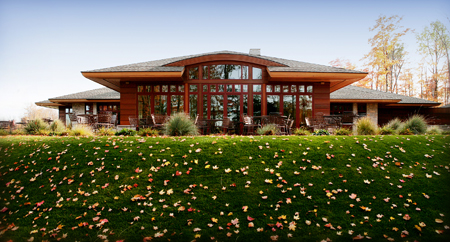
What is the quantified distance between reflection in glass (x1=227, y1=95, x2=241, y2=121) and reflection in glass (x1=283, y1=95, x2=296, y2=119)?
2.45 m

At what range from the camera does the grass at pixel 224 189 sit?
3.67 metres

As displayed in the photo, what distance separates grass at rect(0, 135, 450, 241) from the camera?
367 cm

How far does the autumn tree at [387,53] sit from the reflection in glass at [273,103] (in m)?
16.5

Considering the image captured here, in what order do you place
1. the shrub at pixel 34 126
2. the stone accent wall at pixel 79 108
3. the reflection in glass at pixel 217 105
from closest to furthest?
the shrub at pixel 34 126, the reflection in glass at pixel 217 105, the stone accent wall at pixel 79 108

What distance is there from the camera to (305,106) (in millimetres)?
12375

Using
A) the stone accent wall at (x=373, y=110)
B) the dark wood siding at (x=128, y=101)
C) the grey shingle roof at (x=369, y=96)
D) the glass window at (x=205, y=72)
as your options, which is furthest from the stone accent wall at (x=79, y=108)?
the stone accent wall at (x=373, y=110)

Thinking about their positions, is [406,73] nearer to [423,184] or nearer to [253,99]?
[253,99]

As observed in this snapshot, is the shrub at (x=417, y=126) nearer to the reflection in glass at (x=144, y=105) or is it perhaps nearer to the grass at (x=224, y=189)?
the grass at (x=224, y=189)

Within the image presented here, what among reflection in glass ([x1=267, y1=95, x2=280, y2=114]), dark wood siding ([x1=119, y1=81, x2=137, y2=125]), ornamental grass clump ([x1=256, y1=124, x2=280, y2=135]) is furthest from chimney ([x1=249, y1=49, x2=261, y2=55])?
ornamental grass clump ([x1=256, y1=124, x2=280, y2=135])

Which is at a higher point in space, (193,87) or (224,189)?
(193,87)

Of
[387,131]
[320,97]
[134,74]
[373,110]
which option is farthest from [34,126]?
[373,110]

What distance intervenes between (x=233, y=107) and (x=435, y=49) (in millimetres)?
16430

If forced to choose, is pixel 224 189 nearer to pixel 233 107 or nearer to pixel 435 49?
pixel 233 107

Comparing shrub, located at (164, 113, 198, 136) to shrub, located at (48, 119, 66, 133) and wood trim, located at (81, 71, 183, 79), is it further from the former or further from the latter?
shrub, located at (48, 119, 66, 133)
